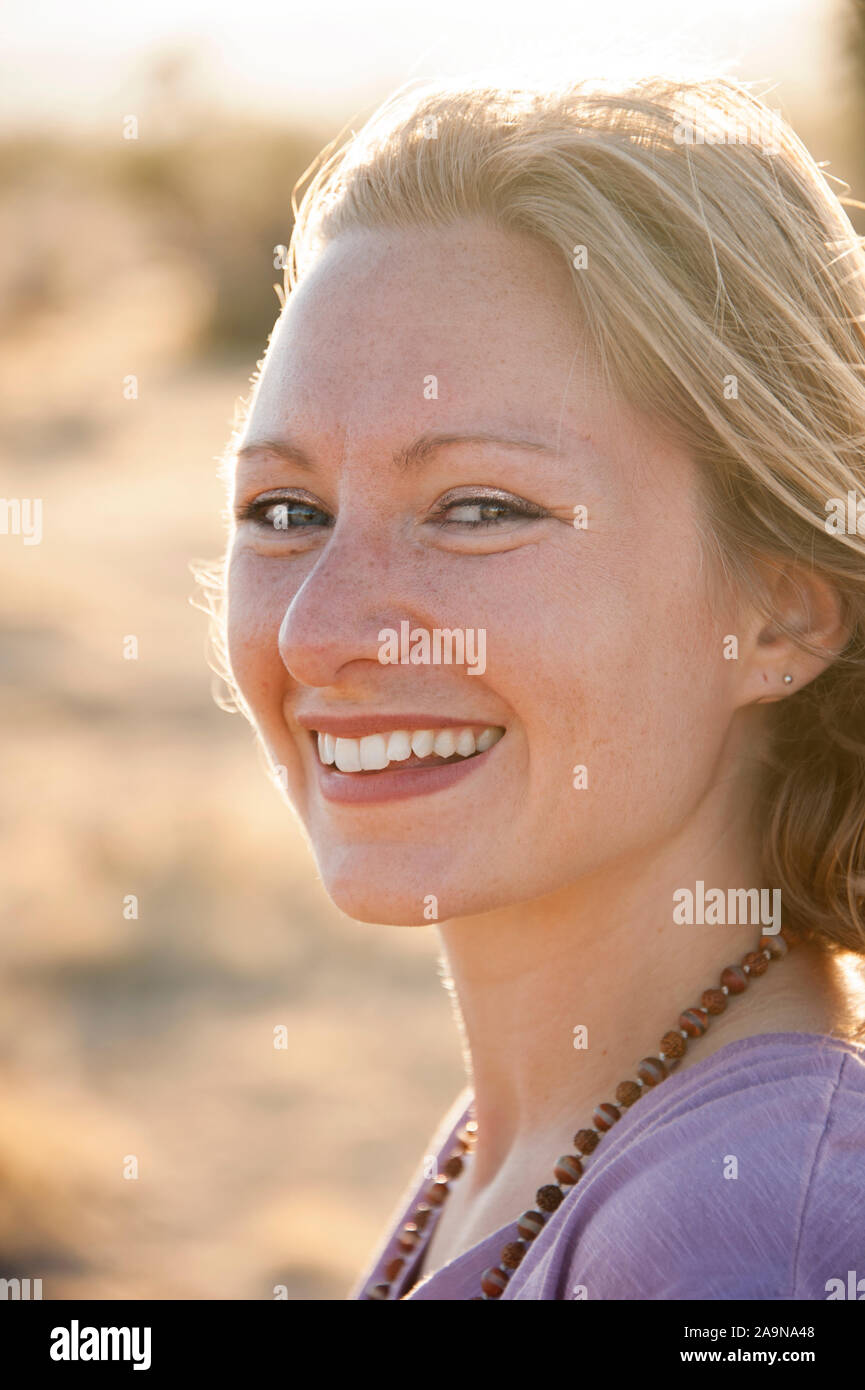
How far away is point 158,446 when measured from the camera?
14.3 m

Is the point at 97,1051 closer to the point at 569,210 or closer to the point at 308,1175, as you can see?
the point at 308,1175

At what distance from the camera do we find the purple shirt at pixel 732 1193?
1467mm

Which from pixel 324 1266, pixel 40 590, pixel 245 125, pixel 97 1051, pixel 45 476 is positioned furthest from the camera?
pixel 245 125

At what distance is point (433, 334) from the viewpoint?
1874 millimetres

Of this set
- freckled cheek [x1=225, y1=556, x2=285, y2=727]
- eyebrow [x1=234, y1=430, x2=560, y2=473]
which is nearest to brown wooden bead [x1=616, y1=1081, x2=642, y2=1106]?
freckled cheek [x1=225, y1=556, x2=285, y2=727]

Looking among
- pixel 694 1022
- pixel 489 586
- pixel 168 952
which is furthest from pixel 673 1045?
pixel 168 952

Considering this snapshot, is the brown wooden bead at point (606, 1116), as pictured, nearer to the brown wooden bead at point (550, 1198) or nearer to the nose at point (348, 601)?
the brown wooden bead at point (550, 1198)

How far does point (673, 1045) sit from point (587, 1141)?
0.17 meters

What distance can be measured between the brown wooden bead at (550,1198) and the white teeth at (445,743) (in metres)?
0.55

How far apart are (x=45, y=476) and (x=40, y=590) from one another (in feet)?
8.10

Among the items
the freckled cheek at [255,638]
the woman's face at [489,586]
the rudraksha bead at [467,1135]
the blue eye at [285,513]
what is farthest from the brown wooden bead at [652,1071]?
the blue eye at [285,513]

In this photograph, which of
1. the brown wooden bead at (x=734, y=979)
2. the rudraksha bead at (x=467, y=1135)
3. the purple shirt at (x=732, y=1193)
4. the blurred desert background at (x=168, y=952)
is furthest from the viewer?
the blurred desert background at (x=168, y=952)
